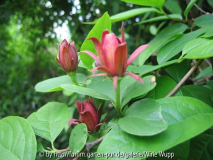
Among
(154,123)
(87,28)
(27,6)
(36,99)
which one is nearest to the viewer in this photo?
(154,123)

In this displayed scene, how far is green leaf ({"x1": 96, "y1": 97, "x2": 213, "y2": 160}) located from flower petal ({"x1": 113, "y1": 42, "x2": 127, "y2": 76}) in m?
0.09

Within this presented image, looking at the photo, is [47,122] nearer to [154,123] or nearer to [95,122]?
[95,122]

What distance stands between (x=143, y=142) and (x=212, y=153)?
0.62 feet

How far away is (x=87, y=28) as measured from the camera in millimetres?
1629

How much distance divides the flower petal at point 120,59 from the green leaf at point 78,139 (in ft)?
0.38

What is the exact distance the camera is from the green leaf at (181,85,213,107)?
47 cm

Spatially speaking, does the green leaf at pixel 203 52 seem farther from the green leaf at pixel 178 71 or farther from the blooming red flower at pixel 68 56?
the blooming red flower at pixel 68 56

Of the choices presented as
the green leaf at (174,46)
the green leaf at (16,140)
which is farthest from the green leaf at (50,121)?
the green leaf at (174,46)

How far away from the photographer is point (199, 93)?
0.48m

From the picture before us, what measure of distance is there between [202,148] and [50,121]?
1.02 ft

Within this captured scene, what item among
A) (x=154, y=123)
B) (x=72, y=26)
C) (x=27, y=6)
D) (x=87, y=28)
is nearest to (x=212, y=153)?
(x=154, y=123)

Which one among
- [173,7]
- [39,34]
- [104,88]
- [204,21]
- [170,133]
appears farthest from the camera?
[39,34]

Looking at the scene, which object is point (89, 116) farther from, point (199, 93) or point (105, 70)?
point (199, 93)

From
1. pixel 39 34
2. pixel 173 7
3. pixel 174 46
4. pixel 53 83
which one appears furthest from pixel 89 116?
pixel 39 34
